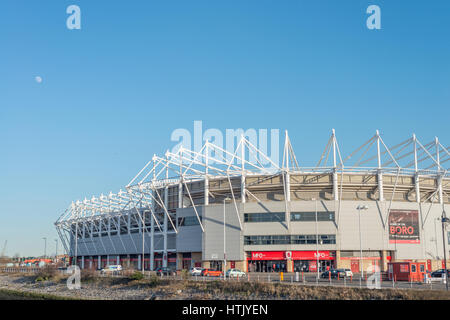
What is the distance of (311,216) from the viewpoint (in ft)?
272

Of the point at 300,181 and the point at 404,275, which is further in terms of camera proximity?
the point at 300,181

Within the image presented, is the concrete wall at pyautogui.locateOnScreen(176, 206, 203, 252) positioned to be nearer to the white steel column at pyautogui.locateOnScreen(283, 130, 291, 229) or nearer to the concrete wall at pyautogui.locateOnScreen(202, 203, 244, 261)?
the concrete wall at pyautogui.locateOnScreen(202, 203, 244, 261)

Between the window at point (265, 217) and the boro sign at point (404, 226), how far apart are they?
18.4 m

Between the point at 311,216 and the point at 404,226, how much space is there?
16.4m

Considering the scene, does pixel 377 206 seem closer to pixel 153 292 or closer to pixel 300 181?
pixel 300 181

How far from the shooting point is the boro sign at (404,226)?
276 ft

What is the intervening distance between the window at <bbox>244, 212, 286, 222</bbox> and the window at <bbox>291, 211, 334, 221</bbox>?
6.35ft

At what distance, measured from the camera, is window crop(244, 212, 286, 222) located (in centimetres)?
8362

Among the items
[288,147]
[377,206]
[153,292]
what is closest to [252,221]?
[288,147]

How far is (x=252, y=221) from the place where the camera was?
279 ft

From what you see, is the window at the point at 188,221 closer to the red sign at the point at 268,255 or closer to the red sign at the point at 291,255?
the red sign at the point at 268,255

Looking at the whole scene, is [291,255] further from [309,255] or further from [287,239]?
[309,255]
